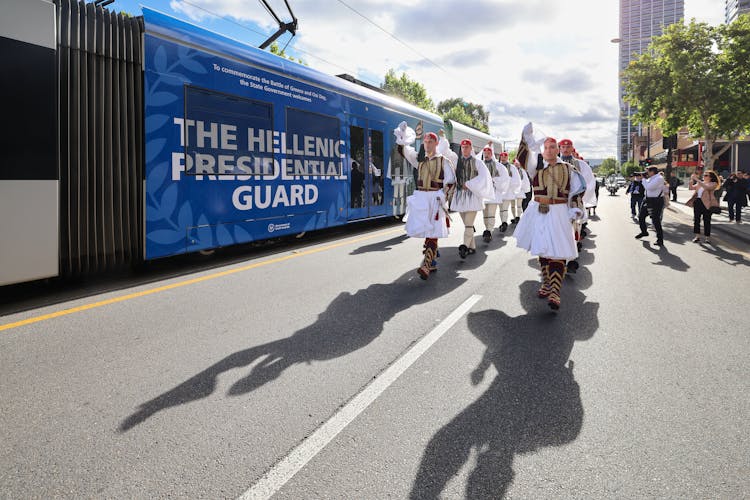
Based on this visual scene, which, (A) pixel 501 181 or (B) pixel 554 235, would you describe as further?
(A) pixel 501 181

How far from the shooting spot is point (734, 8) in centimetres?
11388

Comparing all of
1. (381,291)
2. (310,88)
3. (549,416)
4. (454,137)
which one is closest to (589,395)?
(549,416)

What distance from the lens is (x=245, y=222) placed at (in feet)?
27.1

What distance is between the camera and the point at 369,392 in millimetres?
3289

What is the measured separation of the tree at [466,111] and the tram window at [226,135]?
70.1 m

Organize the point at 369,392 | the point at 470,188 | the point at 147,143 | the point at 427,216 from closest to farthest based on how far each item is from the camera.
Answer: the point at 369,392, the point at 147,143, the point at 427,216, the point at 470,188

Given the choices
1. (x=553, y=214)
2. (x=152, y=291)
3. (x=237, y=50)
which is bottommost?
(x=152, y=291)

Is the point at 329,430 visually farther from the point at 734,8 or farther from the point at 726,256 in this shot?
the point at 734,8

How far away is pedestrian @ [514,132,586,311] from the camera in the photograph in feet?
18.6

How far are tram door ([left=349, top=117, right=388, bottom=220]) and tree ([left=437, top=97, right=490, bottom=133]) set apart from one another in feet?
215

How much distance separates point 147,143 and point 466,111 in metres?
91.1

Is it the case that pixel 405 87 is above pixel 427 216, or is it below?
above

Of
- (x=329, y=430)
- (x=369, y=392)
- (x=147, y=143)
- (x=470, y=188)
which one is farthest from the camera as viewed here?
(x=470, y=188)

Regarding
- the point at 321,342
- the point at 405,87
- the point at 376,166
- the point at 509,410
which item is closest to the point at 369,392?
the point at 509,410
